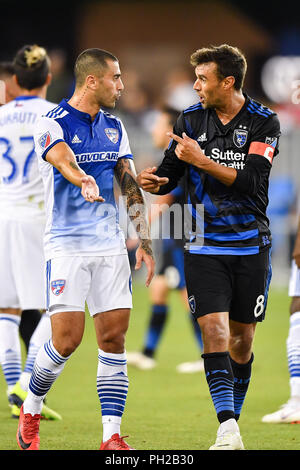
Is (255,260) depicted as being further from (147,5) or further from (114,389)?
(147,5)

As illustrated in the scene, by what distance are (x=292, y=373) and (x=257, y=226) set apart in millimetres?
1761

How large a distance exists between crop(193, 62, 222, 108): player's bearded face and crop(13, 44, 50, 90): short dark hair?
79.3 inches

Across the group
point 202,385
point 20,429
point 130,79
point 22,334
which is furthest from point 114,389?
point 130,79

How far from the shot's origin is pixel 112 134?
6.06m

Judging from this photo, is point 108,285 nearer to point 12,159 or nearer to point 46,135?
point 46,135

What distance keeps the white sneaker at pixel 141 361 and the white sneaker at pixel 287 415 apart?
293 centimetres

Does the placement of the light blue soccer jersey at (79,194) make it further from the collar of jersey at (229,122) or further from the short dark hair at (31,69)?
the short dark hair at (31,69)

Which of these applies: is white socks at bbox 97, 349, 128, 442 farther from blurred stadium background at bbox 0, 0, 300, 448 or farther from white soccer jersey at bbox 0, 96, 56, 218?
blurred stadium background at bbox 0, 0, 300, 448

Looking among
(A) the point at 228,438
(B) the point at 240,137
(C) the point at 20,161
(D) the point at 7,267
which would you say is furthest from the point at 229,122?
(D) the point at 7,267

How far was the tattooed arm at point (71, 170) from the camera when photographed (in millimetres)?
5391

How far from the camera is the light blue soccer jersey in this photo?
19.4 ft

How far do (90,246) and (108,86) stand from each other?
992mm

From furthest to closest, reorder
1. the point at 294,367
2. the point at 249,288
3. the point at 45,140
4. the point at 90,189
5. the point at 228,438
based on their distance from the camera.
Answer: the point at 294,367, the point at 249,288, the point at 45,140, the point at 228,438, the point at 90,189

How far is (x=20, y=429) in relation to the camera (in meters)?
6.03
